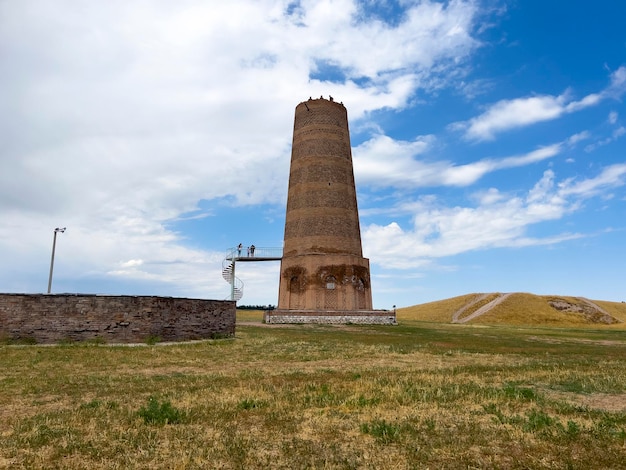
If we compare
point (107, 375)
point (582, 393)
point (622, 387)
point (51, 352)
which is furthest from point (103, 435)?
point (51, 352)

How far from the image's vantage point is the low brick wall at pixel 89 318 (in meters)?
17.9

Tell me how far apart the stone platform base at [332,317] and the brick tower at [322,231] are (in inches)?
3.3

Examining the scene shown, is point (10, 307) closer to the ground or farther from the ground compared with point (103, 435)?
farther from the ground

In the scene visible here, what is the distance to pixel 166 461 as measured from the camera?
483 centimetres

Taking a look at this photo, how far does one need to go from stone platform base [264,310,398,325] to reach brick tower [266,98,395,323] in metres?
0.08

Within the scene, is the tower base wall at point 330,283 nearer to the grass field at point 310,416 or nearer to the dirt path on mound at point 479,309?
the dirt path on mound at point 479,309

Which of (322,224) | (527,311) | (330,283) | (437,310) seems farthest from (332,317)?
(527,311)

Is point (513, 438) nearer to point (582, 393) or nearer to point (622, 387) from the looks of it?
point (582, 393)

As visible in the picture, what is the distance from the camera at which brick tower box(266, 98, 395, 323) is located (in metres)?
40.7

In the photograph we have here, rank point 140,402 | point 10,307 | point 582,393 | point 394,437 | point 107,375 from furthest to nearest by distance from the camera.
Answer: point 10,307
point 107,375
point 582,393
point 140,402
point 394,437

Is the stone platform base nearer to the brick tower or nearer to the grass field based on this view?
the brick tower

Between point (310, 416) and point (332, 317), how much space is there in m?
32.4

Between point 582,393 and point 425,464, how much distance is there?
569 cm

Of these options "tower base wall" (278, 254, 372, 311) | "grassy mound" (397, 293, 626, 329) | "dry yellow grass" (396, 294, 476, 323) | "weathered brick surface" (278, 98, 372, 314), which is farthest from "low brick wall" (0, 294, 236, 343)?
"dry yellow grass" (396, 294, 476, 323)
